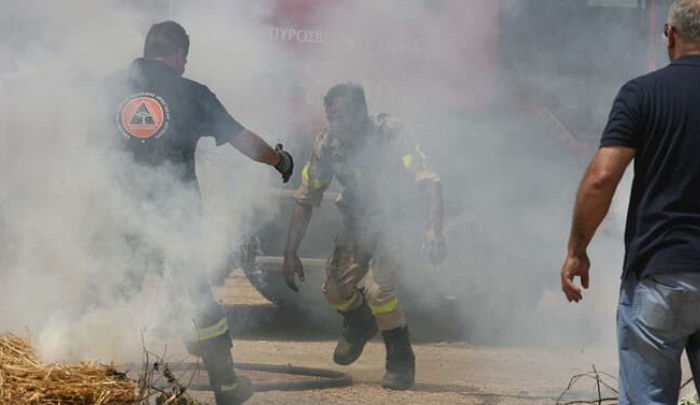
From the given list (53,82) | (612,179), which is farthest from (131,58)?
(612,179)

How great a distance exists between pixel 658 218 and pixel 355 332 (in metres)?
3.02

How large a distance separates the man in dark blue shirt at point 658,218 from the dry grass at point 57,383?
1.52m

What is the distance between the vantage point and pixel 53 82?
16.9ft

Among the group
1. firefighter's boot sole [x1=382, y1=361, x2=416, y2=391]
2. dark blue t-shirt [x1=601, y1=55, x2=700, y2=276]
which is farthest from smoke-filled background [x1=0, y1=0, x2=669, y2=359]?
dark blue t-shirt [x1=601, y1=55, x2=700, y2=276]

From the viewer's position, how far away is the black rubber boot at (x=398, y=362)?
5711 millimetres

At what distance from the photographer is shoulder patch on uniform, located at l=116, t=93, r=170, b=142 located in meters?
4.90

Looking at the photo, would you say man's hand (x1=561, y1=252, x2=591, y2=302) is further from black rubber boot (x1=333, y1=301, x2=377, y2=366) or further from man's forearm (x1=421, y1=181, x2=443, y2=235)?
black rubber boot (x1=333, y1=301, x2=377, y2=366)

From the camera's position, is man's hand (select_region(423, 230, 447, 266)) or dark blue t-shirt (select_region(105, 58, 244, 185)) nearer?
dark blue t-shirt (select_region(105, 58, 244, 185))

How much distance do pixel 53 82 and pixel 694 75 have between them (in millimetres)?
2944

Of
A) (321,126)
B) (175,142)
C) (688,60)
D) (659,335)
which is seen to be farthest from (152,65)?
(659,335)

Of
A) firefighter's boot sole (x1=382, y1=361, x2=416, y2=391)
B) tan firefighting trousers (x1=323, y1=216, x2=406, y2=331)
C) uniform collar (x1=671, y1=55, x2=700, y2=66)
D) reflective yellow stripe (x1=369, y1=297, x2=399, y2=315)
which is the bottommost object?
firefighter's boot sole (x1=382, y1=361, x2=416, y2=391)

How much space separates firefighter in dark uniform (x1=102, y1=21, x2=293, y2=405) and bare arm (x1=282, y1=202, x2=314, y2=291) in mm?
1101

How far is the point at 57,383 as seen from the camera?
3598mm

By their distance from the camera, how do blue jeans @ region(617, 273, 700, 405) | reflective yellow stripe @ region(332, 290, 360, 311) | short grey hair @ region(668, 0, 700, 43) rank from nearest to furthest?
blue jeans @ region(617, 273, 700, 405) < short grey hair @ region(668, 0, 700, 43) < reflective yellow stripe @ region(332, 290, 360, 311)
